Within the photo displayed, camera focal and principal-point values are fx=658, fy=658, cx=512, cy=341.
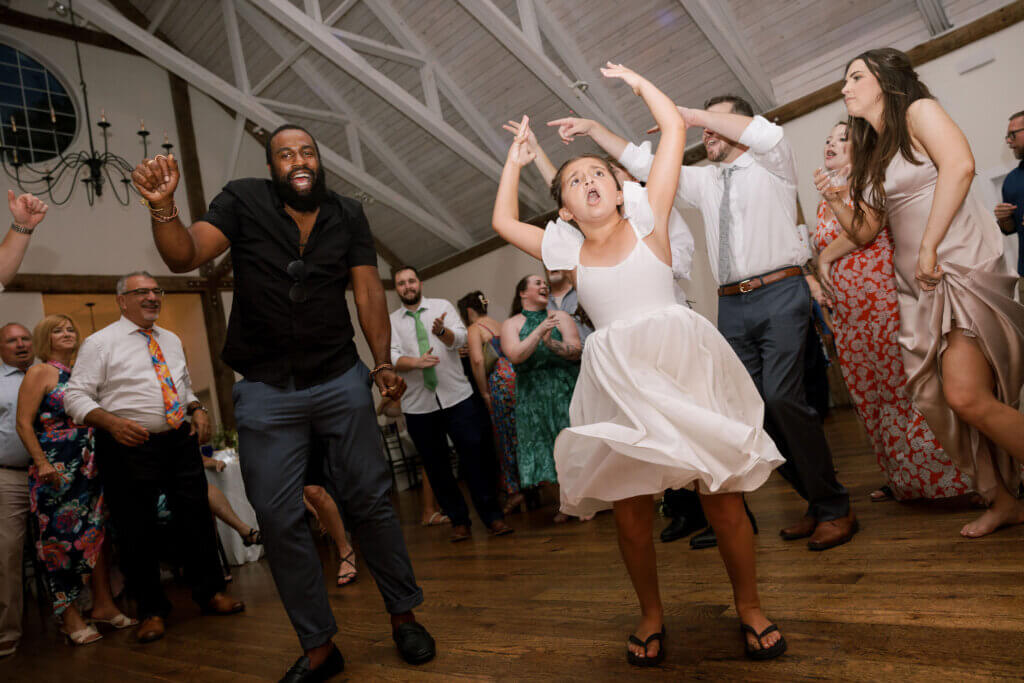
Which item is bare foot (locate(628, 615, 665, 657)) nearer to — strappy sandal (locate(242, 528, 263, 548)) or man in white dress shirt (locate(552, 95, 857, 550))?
man in white dress shirt (locate(552, 95, 857, 550))

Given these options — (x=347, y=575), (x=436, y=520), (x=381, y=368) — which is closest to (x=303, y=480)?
(x=381, y=368)

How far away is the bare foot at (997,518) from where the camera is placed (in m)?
1.90

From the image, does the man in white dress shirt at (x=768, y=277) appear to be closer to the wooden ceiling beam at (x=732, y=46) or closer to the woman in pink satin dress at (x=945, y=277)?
the woman in pink satin dress at (x=945, y=277)

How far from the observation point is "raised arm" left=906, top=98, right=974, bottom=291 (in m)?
1.76

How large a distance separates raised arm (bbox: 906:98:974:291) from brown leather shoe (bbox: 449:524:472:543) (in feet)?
8.38

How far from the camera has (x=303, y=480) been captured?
1834 millimetres

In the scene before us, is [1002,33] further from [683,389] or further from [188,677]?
[188,677]

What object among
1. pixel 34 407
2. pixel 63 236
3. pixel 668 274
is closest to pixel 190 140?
pixel 63 236

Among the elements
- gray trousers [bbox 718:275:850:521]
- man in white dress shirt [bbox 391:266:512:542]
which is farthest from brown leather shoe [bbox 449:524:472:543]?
gray trousers [bbox 718:275:850:521]

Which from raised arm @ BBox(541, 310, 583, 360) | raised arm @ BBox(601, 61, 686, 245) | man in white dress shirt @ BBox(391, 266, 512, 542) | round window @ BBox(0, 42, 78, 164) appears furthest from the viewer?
round window @ BBox(0, 42, 78, 164)

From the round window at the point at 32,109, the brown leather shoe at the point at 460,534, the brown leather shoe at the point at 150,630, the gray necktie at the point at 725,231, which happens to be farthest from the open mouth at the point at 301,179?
the round window at the point at 32,109

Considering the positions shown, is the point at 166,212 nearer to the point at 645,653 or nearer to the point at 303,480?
the point at 303,480

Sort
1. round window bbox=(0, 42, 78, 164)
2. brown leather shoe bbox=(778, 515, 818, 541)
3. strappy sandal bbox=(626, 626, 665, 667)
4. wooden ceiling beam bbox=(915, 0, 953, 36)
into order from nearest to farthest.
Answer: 1. strappy sandal bbox=(626, 626, 665, 667)
2. brown leather shoe bbox=(778, 515, 818, 541)
3. wooden ceiling beam bbox=(915, 0, 953, 36)
4. round window bbox=(0, 42, 78, 164)

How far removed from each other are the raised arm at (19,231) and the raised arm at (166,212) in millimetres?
630
